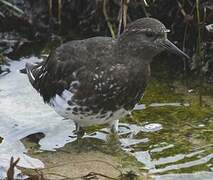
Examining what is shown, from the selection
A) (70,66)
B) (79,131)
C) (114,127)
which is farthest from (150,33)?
(79,131)

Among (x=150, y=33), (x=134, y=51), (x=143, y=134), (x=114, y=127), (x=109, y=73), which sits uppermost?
(x=150, y=33)

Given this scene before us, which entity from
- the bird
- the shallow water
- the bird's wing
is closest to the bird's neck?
the bird

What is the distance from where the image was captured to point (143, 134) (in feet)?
17.1

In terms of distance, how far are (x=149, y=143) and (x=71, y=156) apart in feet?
1.86

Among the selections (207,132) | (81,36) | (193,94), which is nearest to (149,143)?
(207,132)

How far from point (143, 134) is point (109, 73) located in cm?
72

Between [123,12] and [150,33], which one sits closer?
[150,33]

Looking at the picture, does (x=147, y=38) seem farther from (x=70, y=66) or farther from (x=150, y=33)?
(x=70, y=66)

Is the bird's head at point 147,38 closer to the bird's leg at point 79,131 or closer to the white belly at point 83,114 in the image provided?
the white belly at point 83,114

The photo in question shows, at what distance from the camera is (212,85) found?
5855mm

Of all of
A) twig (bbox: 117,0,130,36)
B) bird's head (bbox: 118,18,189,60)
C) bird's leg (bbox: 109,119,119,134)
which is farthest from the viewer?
twig (bbox: 117,0,130,36)

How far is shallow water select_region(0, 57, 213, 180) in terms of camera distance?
4754 mm

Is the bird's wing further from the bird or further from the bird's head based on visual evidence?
the bird's head

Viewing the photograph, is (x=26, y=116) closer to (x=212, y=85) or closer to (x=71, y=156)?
(x=71, y=156)
